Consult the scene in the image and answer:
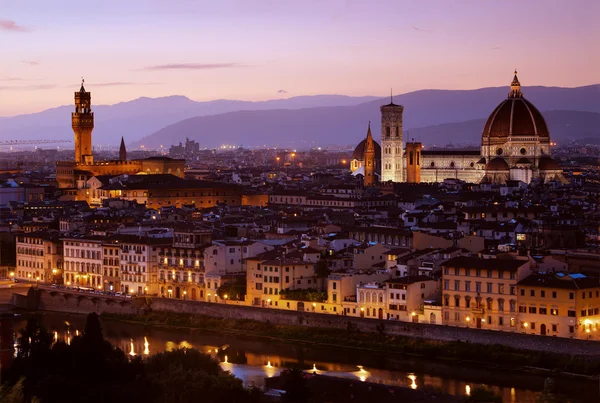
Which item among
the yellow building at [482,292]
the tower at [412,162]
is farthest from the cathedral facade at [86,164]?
the yellow building at [482,292]

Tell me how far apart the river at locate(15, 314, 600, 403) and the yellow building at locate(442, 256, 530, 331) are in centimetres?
146

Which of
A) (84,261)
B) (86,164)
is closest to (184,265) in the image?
(84,261)

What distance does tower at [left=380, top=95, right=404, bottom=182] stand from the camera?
249ft

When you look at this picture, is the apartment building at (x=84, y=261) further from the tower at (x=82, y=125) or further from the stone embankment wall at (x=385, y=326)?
the tower at (x=82, y=125)

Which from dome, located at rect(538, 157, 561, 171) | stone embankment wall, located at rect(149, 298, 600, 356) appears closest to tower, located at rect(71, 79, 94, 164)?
dome, located at rect(538, 157, 561, 171)

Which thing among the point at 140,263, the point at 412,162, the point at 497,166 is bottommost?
the point at 140,263

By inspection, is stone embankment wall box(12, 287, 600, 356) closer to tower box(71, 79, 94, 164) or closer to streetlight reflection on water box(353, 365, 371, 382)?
streetlight reflection on water box(353, 365, 371, 382)

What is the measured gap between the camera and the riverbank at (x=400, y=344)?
2558 cm

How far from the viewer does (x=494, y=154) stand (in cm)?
7275

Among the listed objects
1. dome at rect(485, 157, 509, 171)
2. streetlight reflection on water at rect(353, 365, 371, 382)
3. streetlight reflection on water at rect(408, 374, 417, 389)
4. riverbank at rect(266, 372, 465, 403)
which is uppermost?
dome at rect(485, 157, 509, 171)

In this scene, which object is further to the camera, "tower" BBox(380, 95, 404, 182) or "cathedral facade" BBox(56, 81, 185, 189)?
"tower" BBox(380, 95, 404, 182)

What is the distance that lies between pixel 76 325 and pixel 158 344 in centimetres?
427

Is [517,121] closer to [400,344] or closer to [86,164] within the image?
[86,164]

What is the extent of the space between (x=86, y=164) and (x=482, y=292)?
4602cm
